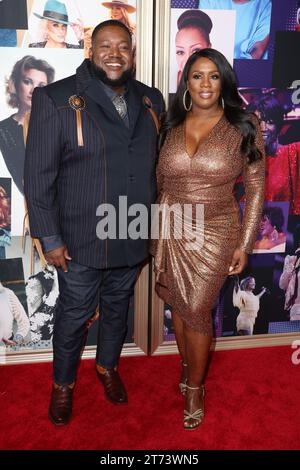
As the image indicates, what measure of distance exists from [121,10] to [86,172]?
2.84 ft

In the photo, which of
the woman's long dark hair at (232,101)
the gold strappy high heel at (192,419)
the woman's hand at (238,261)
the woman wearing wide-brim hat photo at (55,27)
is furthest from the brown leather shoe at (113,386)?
the woman wearing wide-brim hat photo at (55,27)

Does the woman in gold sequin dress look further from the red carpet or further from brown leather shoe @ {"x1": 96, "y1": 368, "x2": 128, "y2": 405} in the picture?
brown leather shoe @ {"x1": 96, "y1": 368, "x2": 128, "y2": 405}

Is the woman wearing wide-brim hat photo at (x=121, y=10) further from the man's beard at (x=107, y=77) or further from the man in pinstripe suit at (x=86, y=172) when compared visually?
the man's beard at (x=107, y=77)

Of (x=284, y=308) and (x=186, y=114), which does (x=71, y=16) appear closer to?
(x=186, y=114)

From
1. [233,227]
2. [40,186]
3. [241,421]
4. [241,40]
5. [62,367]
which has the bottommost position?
[241,421]

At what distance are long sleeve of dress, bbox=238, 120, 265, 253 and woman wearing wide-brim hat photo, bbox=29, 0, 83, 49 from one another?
98cm

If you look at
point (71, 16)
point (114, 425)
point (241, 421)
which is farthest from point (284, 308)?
point (71, 16)

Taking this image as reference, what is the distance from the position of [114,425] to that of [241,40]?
187 centimetres

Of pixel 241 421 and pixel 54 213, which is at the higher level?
pixel 54 213

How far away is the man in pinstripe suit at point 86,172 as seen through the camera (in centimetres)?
183

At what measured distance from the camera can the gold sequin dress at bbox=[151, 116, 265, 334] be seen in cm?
192

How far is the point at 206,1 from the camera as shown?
2.28 m

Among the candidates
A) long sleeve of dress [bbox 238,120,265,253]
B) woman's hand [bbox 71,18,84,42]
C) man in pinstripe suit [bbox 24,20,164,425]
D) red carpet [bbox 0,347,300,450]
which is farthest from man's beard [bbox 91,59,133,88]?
red carpet [bbox 0,347,300,450]

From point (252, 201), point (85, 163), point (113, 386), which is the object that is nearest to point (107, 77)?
point (85, 163)
